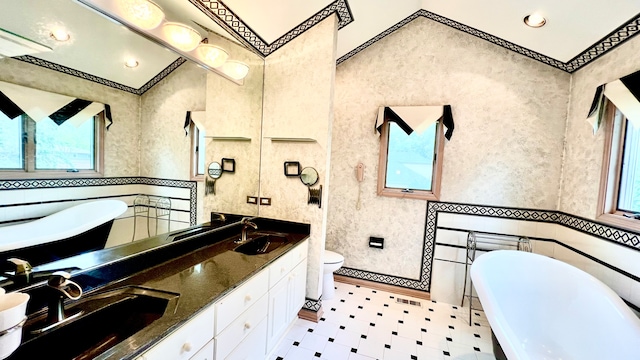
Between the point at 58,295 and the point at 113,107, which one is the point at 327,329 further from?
the point at 113,107

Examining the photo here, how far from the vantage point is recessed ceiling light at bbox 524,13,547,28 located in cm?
219

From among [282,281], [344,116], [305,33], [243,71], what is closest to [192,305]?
[282,281]

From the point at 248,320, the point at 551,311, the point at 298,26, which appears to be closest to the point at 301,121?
the point at 298,26

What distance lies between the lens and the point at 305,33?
2473 millimetres

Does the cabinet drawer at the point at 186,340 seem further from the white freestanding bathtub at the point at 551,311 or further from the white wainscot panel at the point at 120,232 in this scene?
the white freestanding bathtub at the point at 551,311

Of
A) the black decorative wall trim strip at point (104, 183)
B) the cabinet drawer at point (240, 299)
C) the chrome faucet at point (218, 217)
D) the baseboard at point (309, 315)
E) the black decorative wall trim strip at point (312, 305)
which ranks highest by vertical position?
the black decorative wall trim strip at point (104, 183)

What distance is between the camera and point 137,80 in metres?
1.48

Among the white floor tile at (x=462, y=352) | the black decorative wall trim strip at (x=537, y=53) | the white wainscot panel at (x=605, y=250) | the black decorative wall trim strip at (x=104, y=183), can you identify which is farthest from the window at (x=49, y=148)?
the white wainscot panel at (x=605, y=250)

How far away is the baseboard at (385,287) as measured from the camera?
3152 mm

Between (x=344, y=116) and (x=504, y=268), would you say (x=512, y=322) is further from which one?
(x=344, y=116)

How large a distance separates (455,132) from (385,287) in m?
2.06

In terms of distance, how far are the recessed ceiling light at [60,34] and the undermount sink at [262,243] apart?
159cm

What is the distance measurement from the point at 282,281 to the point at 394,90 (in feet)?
8.21

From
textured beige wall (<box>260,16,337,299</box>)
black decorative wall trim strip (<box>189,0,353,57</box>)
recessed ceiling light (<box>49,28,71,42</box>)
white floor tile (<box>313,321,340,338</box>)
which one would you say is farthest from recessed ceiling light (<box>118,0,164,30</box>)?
white floor tile (<box>313,321,340,338</box>)
